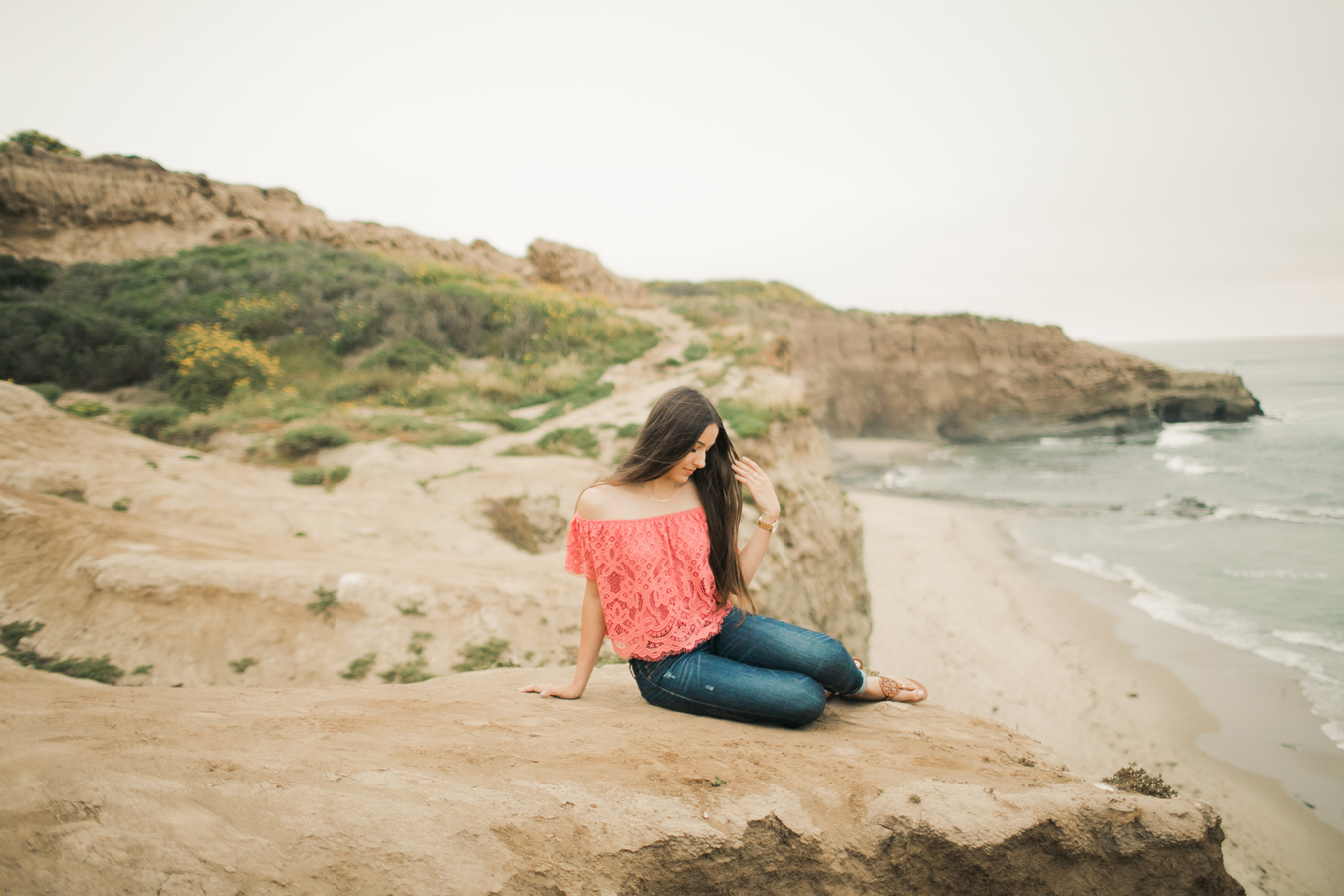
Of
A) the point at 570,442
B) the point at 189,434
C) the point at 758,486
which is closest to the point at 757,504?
Answer: the point at 758,486

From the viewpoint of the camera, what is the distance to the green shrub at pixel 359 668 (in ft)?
13.1

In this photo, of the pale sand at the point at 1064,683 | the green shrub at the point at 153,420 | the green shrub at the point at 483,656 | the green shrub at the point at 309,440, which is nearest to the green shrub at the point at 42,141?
the green shrub at the point at 153,420

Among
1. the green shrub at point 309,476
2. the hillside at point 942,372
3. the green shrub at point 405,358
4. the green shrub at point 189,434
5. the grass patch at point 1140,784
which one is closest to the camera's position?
the grass patch at point 1140,784

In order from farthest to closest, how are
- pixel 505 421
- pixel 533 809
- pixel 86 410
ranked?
pixel 505 421
pixel 86 410
pixel 533 809

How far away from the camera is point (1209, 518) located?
16.5m

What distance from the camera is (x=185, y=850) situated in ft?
4.46

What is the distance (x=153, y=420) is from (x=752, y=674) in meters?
11.1

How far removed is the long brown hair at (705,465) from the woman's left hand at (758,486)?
5 cm

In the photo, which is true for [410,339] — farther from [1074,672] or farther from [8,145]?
[8,145]

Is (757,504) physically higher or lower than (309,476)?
higher

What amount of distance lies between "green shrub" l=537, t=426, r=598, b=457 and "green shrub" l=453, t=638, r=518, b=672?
17.1 ft

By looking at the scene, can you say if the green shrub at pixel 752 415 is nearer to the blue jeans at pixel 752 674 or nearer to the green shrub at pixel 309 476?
the green shrub at pixel 309 476

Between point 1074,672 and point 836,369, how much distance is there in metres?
25.7

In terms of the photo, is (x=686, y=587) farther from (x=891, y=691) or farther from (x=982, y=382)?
(x=982, y=382)
